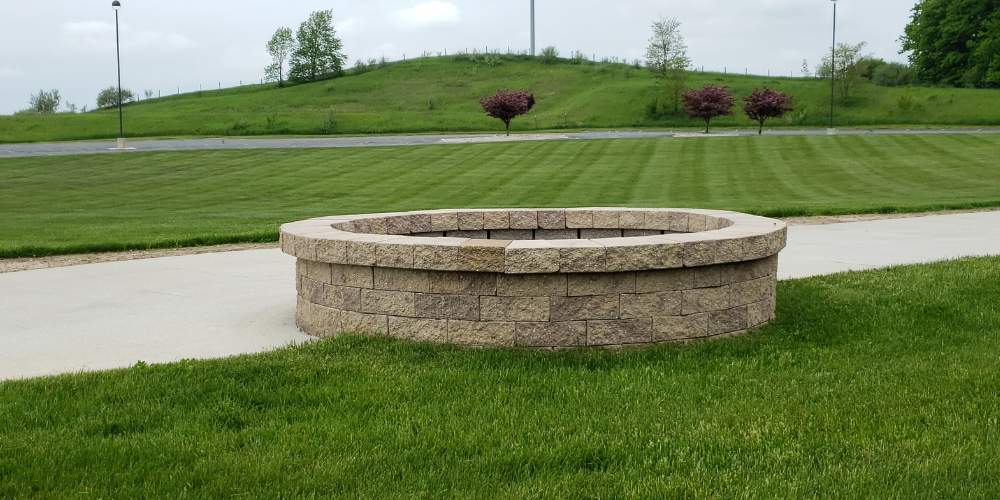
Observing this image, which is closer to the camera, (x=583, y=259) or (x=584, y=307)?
(x=583, y=259)

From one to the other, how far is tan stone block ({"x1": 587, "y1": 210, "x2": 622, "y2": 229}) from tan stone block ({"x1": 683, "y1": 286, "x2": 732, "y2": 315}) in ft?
10.3

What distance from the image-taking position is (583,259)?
6062 mm

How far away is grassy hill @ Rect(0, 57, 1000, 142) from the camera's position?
52.8 meters

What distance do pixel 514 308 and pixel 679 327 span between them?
1.21 m

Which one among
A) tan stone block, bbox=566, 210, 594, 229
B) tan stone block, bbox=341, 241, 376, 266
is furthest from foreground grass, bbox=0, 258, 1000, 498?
tan stone block, bbox=566, 210, 594, 229

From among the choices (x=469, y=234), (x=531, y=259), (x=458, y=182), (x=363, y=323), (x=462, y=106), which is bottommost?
(x=363, y=323)

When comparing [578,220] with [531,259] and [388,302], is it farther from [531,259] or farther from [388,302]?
[531,259]

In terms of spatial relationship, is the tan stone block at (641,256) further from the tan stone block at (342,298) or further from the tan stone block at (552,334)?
the tan stone block at (342,298)

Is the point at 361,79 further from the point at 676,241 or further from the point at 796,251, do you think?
the point at 676,241

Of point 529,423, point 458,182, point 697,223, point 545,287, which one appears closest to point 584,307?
point 545,287

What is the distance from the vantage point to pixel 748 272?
6844 millimetres

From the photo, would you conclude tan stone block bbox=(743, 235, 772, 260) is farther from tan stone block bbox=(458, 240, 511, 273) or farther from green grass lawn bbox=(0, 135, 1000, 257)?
green grass lawn bbox=(0, 135, 1000, 257)

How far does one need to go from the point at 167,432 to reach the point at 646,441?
2.47 m

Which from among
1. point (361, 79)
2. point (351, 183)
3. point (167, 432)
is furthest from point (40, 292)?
point (361, 79)
